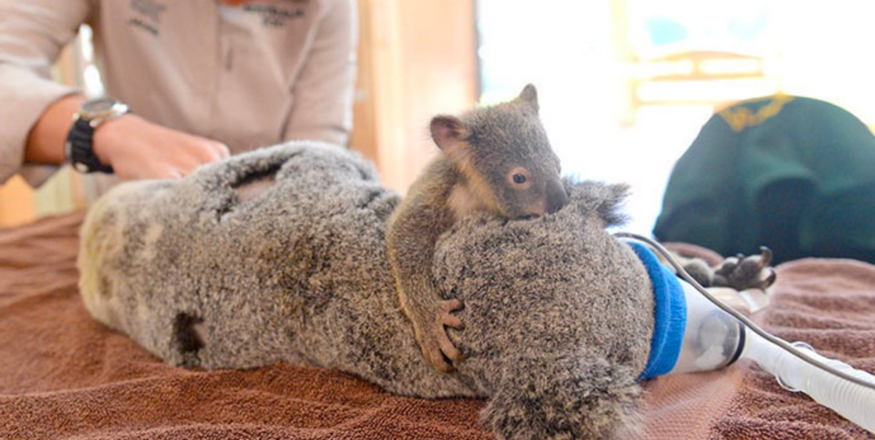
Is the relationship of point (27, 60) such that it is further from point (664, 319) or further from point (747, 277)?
point (747, 277)

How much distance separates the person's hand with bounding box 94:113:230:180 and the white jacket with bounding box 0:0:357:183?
0.32 metres

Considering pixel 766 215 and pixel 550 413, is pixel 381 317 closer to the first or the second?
pixel 550 413

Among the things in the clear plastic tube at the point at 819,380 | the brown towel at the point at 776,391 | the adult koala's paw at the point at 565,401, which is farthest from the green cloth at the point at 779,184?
the adult koala's paw at the point at 565,401

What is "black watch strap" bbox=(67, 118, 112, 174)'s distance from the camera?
1267 millimetres

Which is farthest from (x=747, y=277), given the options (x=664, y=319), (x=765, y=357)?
(x=664, y=319)

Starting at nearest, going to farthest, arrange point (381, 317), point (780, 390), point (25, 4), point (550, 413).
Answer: point (550, 413)
point (381, 317)
point (780, 390)
point (25, 4)

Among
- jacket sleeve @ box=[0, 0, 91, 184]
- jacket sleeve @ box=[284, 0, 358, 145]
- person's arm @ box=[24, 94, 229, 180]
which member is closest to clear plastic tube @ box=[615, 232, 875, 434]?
person's arm @ box=[24, 94, 229, 180]

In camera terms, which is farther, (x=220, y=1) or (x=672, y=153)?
(x=672, y=153)

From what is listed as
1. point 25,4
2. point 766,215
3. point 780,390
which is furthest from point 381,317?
point 25,4

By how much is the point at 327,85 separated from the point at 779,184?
4.50 feet

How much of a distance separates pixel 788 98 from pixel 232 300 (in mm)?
1561

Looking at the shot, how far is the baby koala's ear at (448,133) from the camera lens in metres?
0.85

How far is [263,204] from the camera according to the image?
0.88m

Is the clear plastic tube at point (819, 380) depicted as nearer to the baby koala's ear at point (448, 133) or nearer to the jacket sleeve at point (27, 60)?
the baby koala's ear at point (448, 133)
